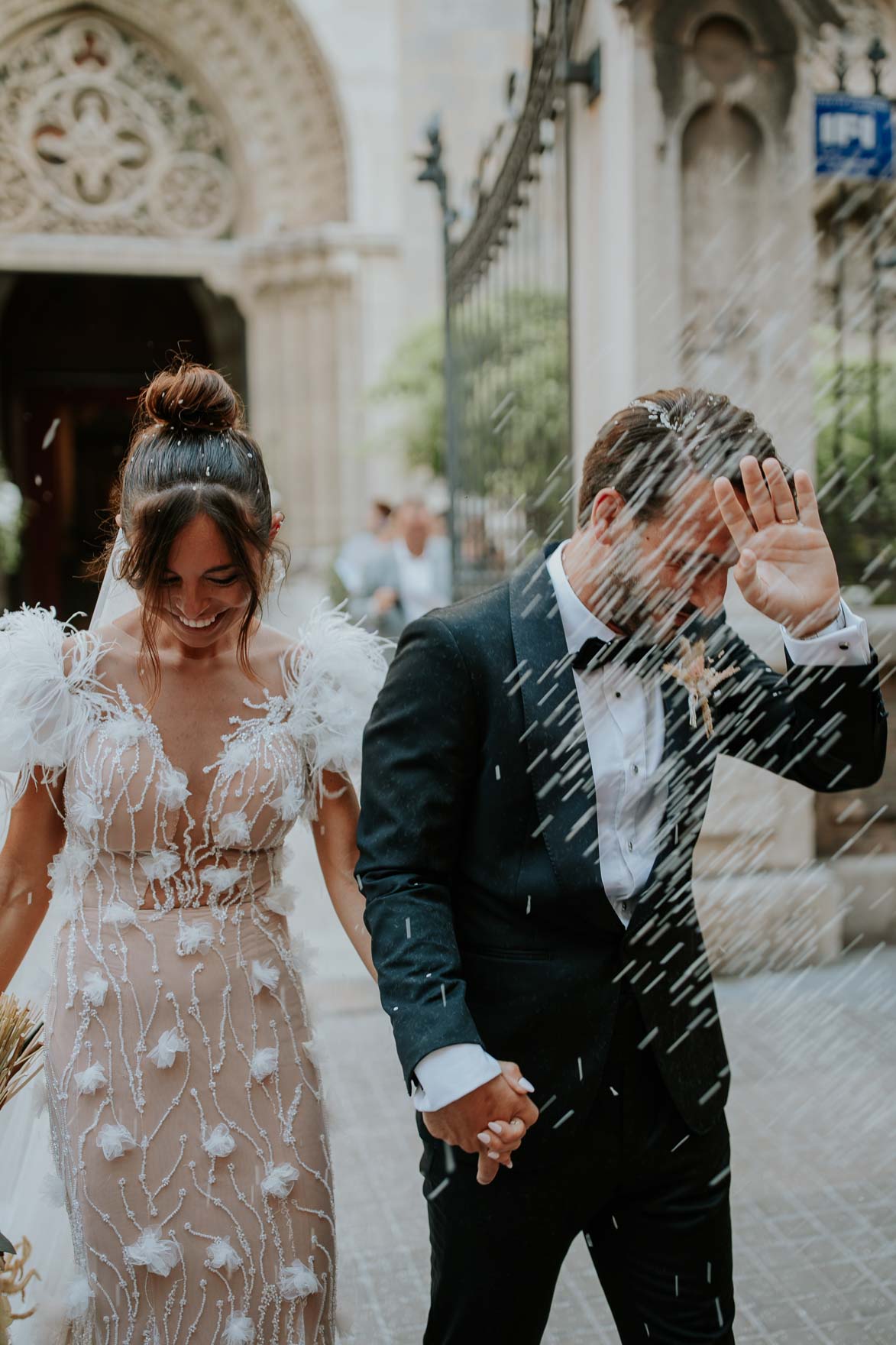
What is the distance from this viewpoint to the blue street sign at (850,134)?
17.3ft

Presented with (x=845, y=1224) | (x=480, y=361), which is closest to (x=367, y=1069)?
(x=845, y=1224)

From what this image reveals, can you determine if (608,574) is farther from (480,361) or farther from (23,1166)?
(480,361)

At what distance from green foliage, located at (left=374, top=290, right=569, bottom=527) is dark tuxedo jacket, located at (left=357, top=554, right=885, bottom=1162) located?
3904mm

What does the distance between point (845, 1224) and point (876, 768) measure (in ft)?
6.60

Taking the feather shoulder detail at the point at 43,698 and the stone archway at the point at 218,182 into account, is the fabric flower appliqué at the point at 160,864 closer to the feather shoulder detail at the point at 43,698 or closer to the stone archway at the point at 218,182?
the feather shoulder detail at the point at 43,698

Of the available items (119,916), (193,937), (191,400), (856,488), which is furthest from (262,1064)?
(856,488)

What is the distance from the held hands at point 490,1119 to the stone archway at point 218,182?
41.5 ft

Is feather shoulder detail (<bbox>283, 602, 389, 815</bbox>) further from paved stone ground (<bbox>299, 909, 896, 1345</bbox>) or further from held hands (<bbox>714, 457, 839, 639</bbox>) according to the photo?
held hands (<bbox>714, 457, 839, 639</bbox>)

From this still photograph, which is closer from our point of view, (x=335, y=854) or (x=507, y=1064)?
(x=507, y=1064)

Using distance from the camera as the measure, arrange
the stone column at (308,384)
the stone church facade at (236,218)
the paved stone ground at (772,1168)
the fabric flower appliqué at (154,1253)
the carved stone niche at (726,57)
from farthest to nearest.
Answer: the stone column at (308,384)
the stone church facade at (236,218)
the carved stone niche at (726,57)
the paved stone ground at (772,1168)
the fabric flower appliqué at (154,1253)

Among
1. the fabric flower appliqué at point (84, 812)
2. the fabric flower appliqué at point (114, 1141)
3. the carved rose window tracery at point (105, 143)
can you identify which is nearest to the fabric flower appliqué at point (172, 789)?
the fabric flower appliqué at point (84, 812)

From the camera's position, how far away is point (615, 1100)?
6.74 ft

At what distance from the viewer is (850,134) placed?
5305 millimetres

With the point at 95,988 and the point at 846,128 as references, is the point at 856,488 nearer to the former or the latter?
the point at 846,128
